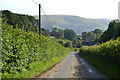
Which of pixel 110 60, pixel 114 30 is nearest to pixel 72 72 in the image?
pixel 110 60

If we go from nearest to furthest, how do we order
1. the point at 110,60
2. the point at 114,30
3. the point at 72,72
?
the point at 110,60
the point at 72,72
the point at 114,30

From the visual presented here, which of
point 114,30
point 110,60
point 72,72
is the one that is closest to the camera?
point 110,60

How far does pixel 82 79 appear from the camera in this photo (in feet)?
32.3

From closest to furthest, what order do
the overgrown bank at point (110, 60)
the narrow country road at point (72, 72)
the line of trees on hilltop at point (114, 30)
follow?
the overgrown bank at point (110, 60), the narrow country road at point (72, 72), the line of trees on hilltop at point (114, 30)

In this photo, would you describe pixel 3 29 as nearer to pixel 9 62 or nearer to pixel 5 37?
pixel 5 37

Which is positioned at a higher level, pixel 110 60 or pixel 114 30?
pixel 114 30

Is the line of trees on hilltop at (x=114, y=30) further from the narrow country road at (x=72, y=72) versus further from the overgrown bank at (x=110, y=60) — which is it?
the narrow country road at (x=72, y=72)

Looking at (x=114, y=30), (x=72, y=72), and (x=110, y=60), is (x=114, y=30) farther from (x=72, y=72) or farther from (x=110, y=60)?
(x=72, y=72)

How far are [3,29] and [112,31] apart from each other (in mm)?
41611

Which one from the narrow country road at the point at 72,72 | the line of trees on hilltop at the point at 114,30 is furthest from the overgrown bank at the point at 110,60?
the line of trees on hilltop at the point at 114,30

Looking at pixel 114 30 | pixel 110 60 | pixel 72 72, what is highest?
pixel 114 30

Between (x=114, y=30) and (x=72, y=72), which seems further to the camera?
(x=114, y=30)

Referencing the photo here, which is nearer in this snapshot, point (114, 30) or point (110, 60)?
point (110, 60)

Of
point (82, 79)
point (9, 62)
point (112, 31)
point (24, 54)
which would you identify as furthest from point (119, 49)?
point (112, 31)
